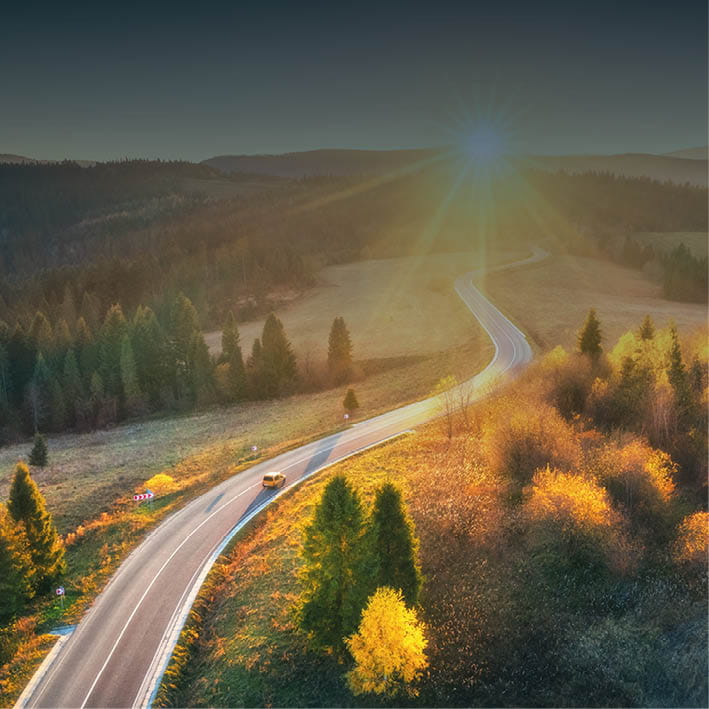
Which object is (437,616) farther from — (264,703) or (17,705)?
(17,705)

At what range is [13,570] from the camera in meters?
26.6

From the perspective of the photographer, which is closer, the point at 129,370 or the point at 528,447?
the point at 528,447

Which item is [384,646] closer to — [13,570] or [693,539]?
[13,570]

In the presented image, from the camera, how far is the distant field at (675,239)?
14585 centimetres

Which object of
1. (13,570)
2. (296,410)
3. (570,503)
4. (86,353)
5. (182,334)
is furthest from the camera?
(182,334)

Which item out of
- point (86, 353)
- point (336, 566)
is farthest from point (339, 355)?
point (336, 566)

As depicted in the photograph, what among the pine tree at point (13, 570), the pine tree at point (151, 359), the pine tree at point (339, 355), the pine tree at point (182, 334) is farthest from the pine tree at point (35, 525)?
the pine tree at point (182, 334)

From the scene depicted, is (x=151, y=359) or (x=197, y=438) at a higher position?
(x=151, y=359)

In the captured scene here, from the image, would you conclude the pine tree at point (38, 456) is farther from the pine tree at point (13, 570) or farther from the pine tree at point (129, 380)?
the pine tree at point (13, 570)

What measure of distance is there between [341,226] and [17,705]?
559ft

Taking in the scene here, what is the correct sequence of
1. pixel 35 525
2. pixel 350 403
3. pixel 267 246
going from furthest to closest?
pixel 267 246 → pixel 350 403 → pixel 35 525

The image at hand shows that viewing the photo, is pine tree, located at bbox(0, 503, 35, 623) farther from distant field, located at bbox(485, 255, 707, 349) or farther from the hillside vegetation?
distant field, located at bbox(485, 255, 707, 349)

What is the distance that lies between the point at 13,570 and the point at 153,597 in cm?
720

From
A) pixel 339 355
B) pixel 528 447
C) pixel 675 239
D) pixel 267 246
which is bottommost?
pixel 528 447
